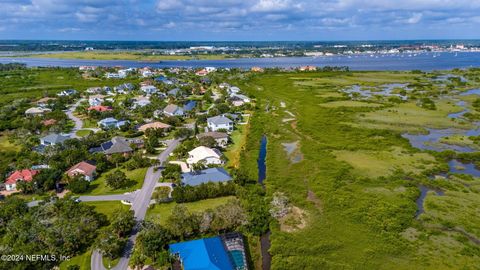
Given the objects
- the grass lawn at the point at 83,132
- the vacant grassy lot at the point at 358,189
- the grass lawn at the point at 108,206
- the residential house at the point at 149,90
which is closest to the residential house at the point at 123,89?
the residential house at the point at 149,90

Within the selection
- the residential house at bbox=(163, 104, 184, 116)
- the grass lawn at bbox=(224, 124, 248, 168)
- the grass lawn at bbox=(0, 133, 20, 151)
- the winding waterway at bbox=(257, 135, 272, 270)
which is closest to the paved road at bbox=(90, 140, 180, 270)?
the grass lawn at bbox=(224, 124, 248, 168)

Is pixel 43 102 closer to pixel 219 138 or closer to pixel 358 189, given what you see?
pixel 219 138

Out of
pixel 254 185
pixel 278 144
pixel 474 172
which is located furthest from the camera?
pixel 278 144

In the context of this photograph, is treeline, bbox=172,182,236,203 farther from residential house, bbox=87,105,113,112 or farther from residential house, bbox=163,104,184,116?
residential house, bbox=87,105,113,112

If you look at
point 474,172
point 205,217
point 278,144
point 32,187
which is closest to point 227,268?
point 205,217

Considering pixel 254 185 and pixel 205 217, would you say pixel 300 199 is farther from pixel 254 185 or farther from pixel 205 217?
pixel 205 217

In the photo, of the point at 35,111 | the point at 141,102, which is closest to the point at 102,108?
the point at 141,102
